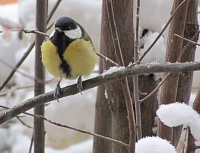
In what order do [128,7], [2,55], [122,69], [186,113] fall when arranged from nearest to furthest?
1. [122,69]
2. [186,113]
3. [128,7]
4. [2,55]

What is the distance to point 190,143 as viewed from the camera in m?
0.81

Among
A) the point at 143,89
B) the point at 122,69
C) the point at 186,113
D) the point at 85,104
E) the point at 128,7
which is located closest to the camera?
the point at 122,69

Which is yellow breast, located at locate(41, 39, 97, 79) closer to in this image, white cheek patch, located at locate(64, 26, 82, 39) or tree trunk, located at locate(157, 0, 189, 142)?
white cheek patch, located at locate(64, 26, 82, 39)

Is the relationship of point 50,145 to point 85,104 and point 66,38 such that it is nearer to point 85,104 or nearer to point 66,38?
point 85,104

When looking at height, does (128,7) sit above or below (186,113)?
above

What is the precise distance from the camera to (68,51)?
86 centimetres

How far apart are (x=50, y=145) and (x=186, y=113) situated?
3.53ft

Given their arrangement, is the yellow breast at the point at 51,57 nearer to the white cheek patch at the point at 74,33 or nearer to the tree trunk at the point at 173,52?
the white cheek patch at the point at 74,33

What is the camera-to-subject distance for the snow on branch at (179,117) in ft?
2.47

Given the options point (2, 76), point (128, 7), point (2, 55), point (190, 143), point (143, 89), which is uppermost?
point (2, 55)

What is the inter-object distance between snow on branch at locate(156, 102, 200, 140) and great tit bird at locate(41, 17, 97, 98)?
197 millimetres

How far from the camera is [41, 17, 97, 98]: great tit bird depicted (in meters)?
0.85

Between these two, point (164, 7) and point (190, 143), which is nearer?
point (190, 143)

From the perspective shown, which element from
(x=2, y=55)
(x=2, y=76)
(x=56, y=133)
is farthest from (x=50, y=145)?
(x=2, y=55)
